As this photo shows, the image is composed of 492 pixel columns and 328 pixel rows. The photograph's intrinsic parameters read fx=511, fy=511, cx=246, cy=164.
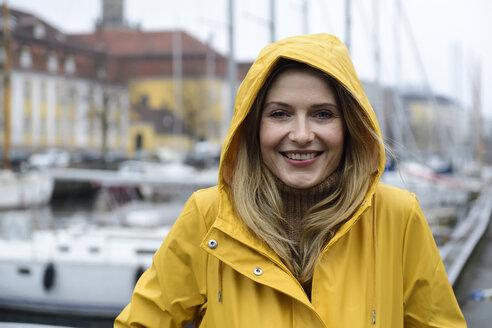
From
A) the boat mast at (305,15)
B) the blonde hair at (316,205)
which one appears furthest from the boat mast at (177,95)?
the blonde hair at (316,205)

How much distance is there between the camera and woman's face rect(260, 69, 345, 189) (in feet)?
5.19

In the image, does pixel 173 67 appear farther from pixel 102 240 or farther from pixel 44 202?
pixel 102 240

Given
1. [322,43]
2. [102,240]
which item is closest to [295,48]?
[322,43]

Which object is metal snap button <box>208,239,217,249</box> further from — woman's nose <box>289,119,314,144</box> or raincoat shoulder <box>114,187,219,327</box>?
woman's nose <box>289,119,314,144</box>

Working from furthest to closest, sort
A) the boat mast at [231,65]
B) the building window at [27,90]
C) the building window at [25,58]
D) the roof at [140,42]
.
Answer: the roof at [140,42], the building window at [25,58], the building window at [27,90], the boat mast at [231,65]

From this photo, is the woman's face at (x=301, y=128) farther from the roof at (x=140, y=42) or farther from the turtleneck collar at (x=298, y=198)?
the roof at (x=140, y=42)

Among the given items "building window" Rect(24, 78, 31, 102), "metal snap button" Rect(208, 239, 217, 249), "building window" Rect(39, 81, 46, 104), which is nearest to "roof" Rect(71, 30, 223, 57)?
"building window" Rect(39, 81, 46, 104)

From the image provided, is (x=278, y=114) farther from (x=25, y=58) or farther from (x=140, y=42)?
(x=140, y=42)

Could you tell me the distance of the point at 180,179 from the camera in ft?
40.2

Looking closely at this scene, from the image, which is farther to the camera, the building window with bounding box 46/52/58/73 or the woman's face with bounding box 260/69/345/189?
the building window with bounding box 46/52/58/73

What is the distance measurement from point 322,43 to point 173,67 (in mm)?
57229

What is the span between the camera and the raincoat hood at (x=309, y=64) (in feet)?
5.06

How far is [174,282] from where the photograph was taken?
1646 millimetres

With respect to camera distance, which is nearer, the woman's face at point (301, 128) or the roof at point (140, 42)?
the woman's face at point (301, 128)
